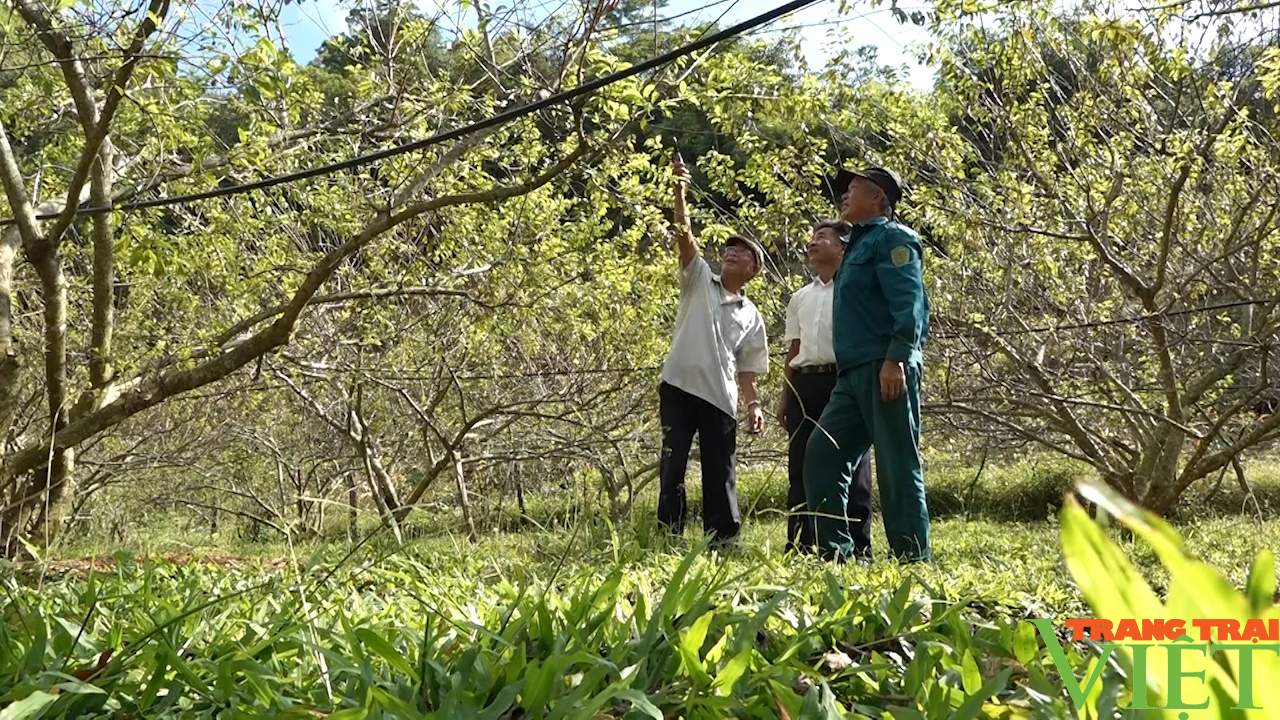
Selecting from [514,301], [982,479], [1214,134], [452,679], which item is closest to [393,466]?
[514,301]

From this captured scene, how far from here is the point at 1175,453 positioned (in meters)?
6.90

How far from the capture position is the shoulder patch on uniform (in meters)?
3.69

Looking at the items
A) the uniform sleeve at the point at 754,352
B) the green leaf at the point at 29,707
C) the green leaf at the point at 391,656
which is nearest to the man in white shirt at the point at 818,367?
the uniform sleeve at the point at 754,352

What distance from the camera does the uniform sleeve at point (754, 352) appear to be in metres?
4.77

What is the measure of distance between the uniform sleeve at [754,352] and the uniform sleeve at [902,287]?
3.51 ft

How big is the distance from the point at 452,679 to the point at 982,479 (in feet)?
43.2

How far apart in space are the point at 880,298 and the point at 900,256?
0.22 meters

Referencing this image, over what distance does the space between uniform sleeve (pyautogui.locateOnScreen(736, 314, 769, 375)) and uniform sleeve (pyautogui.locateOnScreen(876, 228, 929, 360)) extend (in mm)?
1070

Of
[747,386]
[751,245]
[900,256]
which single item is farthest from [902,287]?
[747,386]

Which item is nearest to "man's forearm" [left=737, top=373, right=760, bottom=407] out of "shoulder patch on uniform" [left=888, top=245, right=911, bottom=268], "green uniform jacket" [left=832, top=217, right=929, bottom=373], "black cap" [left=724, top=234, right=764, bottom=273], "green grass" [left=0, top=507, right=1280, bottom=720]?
"black cap" [left=724, top=234, right=764, bottom=273]

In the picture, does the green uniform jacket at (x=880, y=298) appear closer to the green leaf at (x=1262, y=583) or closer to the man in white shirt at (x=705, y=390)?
the man in white shirt at (x=705, y=390)

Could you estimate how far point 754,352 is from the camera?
15.7 ft

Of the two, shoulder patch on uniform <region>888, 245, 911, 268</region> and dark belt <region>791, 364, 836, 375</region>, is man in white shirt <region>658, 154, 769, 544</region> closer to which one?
dark belt <region>791, 364, 836, 375</region>

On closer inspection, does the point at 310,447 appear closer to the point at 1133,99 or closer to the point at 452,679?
the point at 1133,99
